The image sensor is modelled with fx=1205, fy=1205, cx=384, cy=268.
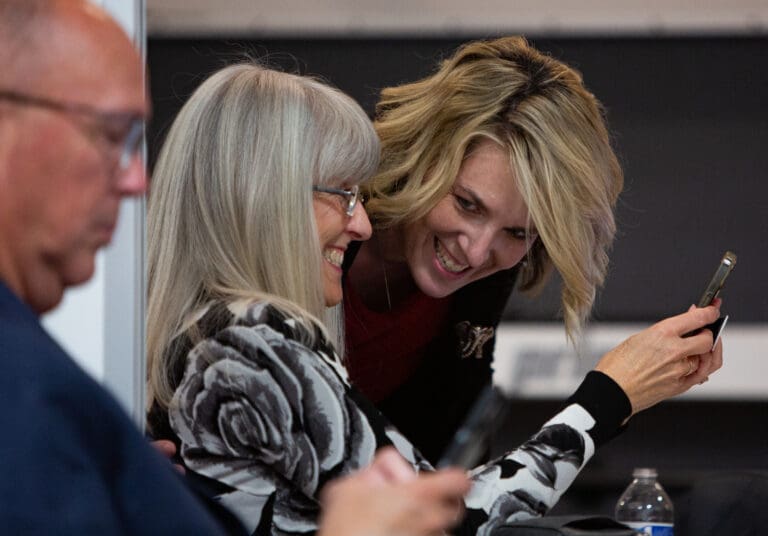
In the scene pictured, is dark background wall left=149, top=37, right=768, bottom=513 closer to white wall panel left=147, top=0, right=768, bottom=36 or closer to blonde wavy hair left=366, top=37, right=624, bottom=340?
white wall panel left=147, top=0, right=768, bottom=36

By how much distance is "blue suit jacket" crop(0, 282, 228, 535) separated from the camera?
60cm

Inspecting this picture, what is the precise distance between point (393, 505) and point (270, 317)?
67cm

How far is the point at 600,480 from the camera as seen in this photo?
12.9 feet

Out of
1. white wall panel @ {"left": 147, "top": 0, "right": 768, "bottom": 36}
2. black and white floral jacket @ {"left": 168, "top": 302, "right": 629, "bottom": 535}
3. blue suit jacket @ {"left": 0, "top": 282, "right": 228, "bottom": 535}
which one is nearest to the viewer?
blue suit jacket @ {"left": 0, "top": 282, "right": 228, "bottom": 535}

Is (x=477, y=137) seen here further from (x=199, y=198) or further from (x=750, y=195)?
(x=750, y=195)

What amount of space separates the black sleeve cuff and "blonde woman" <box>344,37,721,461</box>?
4 centimetres

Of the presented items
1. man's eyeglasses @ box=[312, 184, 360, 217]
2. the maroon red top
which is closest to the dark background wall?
the maroon red top

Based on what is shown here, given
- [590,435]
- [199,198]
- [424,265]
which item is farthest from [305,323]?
[424,265]

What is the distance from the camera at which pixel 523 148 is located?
5.91 ft

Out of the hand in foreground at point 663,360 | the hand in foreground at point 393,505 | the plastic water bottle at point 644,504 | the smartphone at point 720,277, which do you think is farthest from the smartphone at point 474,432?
the plastic water bottle at point 644,504

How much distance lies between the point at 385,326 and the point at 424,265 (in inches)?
5.8

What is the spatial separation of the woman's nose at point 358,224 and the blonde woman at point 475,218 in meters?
0.26

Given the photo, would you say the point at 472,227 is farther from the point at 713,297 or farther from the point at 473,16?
the point at 473,16

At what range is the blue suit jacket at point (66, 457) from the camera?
600mm
